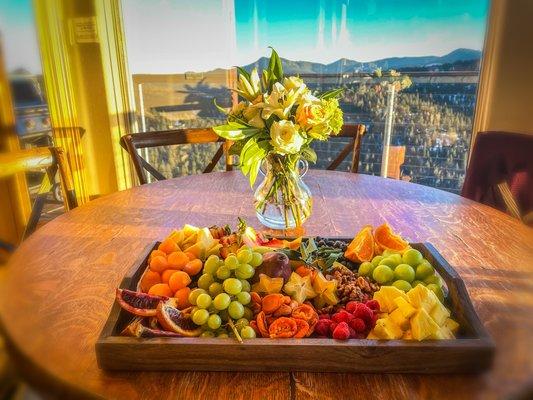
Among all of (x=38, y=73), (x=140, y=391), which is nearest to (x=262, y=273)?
(x=140, y=391)

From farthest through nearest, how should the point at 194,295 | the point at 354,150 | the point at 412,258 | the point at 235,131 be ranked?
the point at 354,150 → the point at 235,131 → the point at 412,258 → the point at 194,295

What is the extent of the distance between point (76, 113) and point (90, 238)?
194cm

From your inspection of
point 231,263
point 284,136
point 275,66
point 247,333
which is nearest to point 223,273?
point 231,263

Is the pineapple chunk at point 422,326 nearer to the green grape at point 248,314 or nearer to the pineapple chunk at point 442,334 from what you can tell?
the pineapple chunk at point 442,334

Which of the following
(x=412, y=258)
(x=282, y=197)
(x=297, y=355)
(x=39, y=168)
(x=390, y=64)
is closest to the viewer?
(x=297, y=355)

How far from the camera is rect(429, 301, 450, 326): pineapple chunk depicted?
0.67m

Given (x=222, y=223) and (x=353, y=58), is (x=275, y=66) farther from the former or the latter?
(x=353, y=58)

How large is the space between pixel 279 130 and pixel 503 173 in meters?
1.23

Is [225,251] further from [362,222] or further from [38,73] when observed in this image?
[38,73]

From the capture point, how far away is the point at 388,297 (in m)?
0.71

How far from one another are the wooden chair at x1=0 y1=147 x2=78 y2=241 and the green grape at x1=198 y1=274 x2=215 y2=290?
0.97 metres

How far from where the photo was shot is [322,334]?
0.67 meters

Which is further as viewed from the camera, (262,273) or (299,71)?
(299,71)

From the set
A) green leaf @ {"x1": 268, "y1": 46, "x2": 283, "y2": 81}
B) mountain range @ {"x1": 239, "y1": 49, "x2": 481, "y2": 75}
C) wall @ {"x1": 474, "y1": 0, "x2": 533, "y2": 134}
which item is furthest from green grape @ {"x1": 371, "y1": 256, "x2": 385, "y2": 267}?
mountain range @ {"x1": 239, "y1": 49, "x2": 481, "y2": 75}
